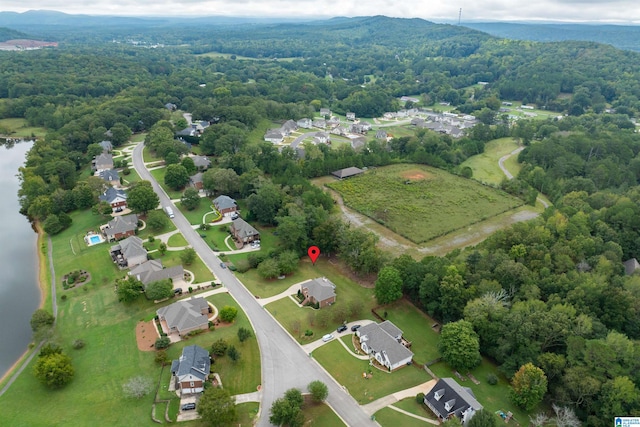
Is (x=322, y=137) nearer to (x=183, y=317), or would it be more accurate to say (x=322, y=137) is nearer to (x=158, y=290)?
(x=158, y=290)

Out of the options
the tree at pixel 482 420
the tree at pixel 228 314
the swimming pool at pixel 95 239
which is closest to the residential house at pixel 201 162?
the swimming pool at pixel 95 239

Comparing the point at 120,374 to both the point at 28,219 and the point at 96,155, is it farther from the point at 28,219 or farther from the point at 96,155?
the point at 96,155

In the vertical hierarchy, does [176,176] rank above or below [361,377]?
above

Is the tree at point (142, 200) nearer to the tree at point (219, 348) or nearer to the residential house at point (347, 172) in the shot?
the tree at point (219, 348)

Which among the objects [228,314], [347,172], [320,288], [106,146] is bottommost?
[347,172]

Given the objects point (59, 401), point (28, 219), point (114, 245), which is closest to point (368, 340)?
point (59, 401)

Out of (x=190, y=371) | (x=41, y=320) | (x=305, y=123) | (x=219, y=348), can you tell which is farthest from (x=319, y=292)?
(x=305, y=123)

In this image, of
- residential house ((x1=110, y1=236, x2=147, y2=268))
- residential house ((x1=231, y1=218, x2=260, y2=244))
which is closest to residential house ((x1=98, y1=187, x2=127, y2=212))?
residential house ((x1=110, y1=236, x2=147, y2=268))

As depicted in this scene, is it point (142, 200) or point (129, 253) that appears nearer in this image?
point (129, 253)
